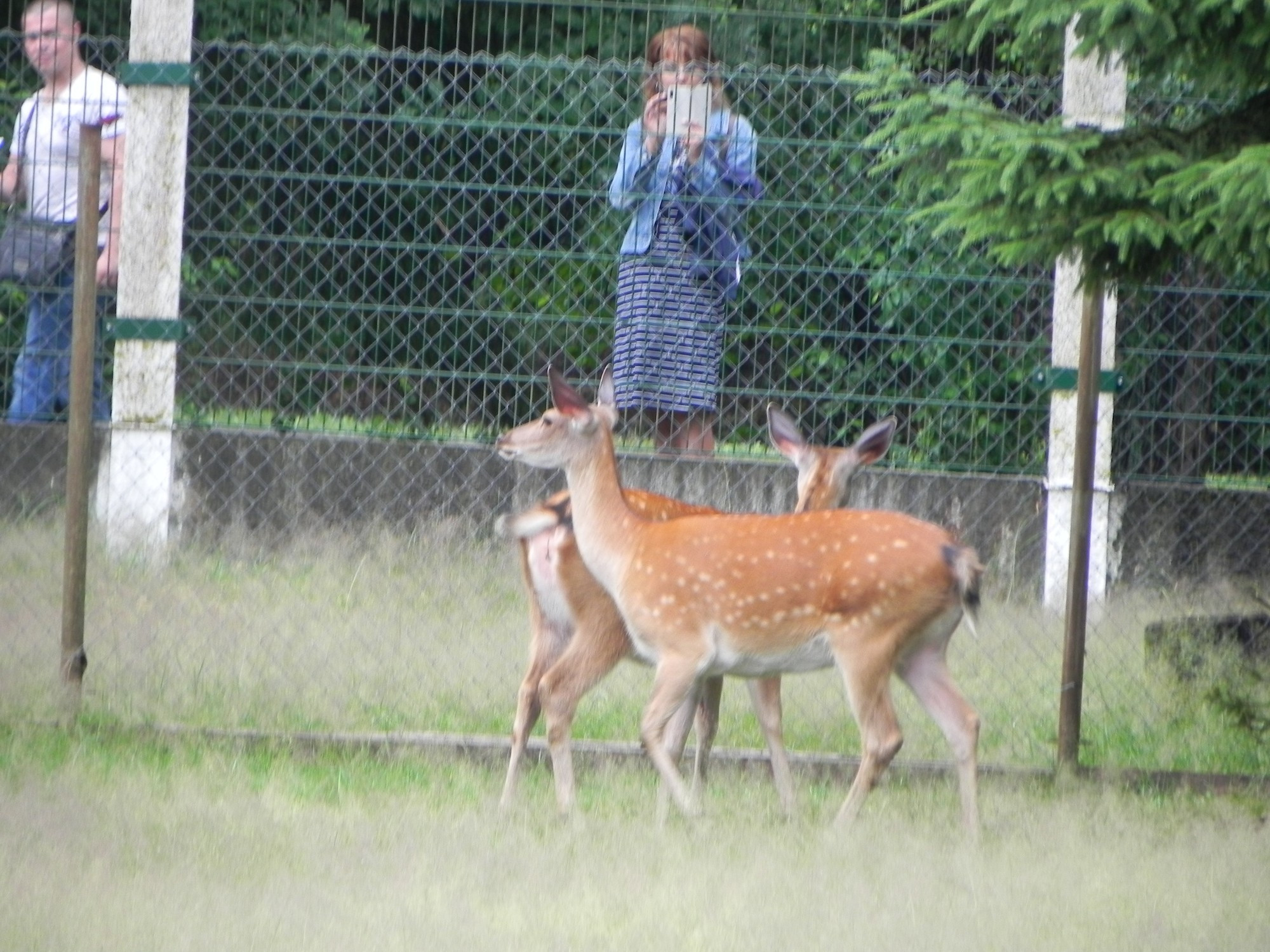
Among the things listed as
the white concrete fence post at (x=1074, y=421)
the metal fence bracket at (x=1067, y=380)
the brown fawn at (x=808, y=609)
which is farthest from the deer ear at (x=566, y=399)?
the white concrete fence post at (x=1074, y=421)

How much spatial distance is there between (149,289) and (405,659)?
2.15m

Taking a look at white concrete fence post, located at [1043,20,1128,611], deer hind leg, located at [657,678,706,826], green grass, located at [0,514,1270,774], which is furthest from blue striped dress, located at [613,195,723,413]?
deer hind leg, located at [657,678,706,826]

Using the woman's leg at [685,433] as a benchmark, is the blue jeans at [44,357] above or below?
above

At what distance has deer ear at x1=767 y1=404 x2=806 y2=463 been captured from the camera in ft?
22.5

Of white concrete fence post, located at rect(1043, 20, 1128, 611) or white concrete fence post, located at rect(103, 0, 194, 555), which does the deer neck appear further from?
white concrete fence post, located at rect(103, 0, 194, 555)

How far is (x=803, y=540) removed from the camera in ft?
19.0

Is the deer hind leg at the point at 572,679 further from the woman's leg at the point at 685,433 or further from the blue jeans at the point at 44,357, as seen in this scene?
the blue jeans at the point at 44,357

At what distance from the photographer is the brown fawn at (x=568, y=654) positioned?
5965 millimetres

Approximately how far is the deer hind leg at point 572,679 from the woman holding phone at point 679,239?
7.06 ft

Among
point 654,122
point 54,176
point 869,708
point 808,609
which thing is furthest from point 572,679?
point 54,176

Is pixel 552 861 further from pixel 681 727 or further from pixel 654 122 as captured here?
pixel 654 122

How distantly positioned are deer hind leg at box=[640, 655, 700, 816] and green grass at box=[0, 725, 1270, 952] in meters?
0.12

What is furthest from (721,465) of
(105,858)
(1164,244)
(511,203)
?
(105,858)

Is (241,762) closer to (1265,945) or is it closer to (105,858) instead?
(105,858)
